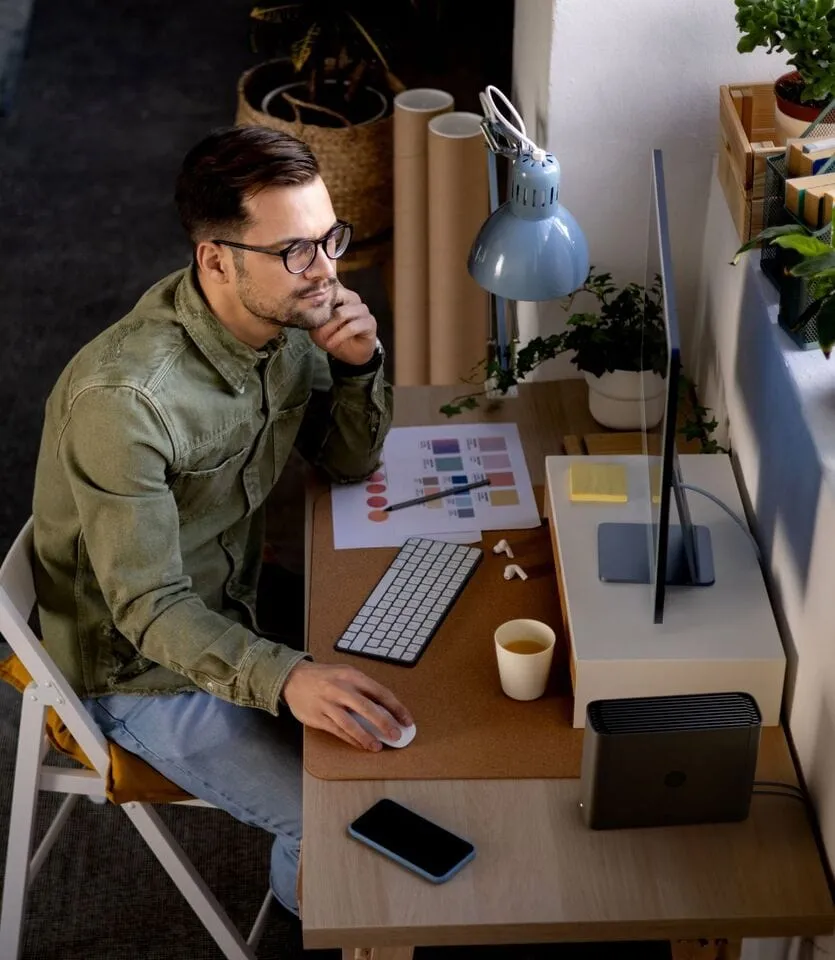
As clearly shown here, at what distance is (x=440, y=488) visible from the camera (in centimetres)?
209

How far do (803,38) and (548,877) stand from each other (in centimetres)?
115

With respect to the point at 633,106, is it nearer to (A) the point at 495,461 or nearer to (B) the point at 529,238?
(B) the point at 529,238

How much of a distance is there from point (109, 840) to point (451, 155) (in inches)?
57.9

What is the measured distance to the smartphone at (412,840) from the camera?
1473 mm

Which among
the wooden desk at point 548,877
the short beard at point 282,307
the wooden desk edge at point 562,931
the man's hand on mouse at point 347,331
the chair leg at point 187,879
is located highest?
the short beard at point 282,307

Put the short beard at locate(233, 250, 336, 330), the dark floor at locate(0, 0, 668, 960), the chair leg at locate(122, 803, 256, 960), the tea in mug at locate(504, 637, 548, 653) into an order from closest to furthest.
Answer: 1. the tea in mug at locate(504, 637, 548, 653)
2. the short beard at locate(233, 250, 336, 330)
3. the chair leg at locate(122, 803, 256, 960)
4. the dark floor at locate(0, 0, 668, 960)

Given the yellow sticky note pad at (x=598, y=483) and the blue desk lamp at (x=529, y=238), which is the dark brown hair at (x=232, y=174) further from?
the yellow sticky note pad at (x=598, y=483)

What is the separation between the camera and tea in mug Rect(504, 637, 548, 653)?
172 centimetres

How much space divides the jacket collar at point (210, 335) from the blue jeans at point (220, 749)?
46 centimetres

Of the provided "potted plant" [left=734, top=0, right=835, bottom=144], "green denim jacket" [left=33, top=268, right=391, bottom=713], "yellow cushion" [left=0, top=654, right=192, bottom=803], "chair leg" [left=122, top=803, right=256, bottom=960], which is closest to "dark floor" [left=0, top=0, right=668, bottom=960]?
"chair leg" [left=122, top=803, right=256, bottom=960]

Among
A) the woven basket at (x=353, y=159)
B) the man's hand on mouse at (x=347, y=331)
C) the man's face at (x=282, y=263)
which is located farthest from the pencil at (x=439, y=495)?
the woven basket at (x=353, y=159)

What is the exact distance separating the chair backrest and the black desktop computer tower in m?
0.73

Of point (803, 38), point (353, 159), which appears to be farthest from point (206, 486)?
point (353, 159)

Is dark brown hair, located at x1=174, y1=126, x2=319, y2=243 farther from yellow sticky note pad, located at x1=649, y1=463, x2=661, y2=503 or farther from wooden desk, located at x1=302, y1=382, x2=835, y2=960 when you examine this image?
wooden desk, located at x1=302, y1=382, x2=835, y2=960
